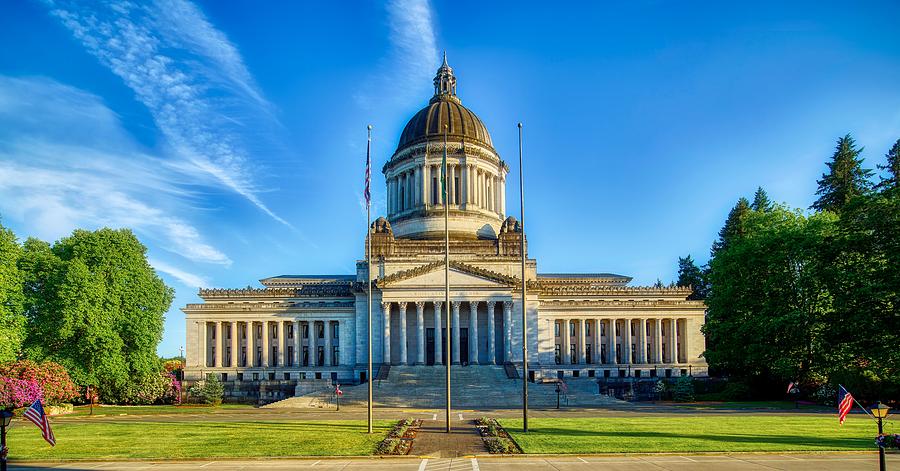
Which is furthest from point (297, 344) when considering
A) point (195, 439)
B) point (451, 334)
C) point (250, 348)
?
point (195, 439)

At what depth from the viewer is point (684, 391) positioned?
205 ft

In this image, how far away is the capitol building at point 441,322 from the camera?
76.8 metres

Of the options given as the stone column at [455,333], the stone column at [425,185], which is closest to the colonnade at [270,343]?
the stone column at [455,333]

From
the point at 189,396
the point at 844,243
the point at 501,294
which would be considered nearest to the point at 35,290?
the point at 189,396

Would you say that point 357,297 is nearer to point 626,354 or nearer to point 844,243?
point 626,354

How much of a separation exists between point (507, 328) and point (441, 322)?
26.1 ft

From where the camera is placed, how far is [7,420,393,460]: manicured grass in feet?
90.8

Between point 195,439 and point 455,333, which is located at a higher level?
point 455,333

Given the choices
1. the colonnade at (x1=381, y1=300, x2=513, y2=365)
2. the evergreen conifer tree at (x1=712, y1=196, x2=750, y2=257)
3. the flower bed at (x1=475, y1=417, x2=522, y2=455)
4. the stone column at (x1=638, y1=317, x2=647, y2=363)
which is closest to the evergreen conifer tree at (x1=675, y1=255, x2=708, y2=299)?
the evergreen conifer tree at (x1=712, y1=196, x2=750, y2=257)

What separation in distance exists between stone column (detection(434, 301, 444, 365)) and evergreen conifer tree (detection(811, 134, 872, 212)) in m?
49.9

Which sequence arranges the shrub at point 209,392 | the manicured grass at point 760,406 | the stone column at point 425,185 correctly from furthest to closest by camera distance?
the stone column at point 425,185 → the shrub at point 209,392 → the manicured grass at point 760,406

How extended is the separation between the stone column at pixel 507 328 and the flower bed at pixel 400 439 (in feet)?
124

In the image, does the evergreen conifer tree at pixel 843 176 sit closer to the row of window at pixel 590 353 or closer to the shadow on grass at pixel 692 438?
the row of window at pixel 590 353

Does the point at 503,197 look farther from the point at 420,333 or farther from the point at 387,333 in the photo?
the point at 387,333
